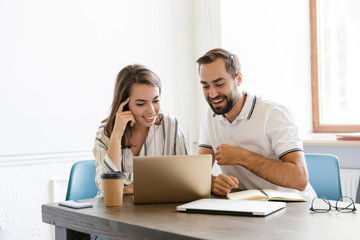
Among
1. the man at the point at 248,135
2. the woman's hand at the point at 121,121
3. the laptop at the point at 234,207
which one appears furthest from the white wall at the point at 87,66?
the laptop at the point at 234,207

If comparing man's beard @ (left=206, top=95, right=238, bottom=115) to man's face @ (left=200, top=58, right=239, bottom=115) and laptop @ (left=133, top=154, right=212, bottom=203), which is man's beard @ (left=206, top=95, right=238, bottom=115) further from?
laptop @ (left=133, top=154, right=212, bottom=203)

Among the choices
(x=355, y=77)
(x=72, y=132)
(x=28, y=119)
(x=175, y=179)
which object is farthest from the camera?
(x=355, y=77)

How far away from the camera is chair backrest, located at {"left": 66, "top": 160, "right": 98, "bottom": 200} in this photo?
2096mm

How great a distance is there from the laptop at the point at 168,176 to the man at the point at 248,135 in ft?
1.05

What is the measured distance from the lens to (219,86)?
2076 millimetres

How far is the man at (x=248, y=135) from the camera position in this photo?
1854 mm

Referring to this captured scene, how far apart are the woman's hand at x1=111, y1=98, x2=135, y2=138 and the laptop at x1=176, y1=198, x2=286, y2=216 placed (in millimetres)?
561

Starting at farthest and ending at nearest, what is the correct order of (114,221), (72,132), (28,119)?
(72,132), (28,119), (114,221)

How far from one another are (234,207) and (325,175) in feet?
2.69

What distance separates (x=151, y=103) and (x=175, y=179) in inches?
20.4

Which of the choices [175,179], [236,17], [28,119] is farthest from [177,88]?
[175,179]

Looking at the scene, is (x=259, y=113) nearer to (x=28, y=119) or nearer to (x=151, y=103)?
(x=151, y=103)

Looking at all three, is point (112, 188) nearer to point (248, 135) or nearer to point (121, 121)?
point (121, 121)

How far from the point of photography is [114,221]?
133 centimetres
